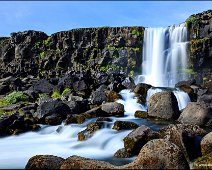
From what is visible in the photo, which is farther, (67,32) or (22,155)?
(67,32)

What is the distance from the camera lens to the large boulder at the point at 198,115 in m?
23.8

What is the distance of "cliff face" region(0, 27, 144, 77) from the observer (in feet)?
213

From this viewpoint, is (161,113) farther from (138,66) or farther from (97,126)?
(138,66)

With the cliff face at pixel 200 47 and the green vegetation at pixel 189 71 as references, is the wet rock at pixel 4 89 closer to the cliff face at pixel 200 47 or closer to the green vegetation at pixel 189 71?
the green vegetation at pixel 189 71

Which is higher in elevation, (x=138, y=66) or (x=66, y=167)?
(x=138, y=66)

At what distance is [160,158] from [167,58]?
4919 cm

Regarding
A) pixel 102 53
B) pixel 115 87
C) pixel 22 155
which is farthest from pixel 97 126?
pixel 102 53

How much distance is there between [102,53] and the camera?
6769cm

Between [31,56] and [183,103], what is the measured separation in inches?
1940

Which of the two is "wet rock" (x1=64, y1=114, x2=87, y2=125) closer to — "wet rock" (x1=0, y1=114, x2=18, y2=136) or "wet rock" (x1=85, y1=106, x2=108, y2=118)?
"wet rock" (x1=85, y1=106, x2=108, y2=118)

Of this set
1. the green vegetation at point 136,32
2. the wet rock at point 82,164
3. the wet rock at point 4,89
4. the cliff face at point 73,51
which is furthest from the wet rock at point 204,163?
the green vegetation at point 136,32

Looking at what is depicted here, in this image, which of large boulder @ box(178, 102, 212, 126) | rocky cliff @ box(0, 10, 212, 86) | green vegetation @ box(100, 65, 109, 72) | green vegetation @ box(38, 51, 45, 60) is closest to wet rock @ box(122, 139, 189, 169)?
large boulder @ box(178, 102, 212, 126)

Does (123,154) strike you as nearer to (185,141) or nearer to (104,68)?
(185,141)

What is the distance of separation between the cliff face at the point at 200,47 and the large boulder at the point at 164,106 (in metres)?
31.5
